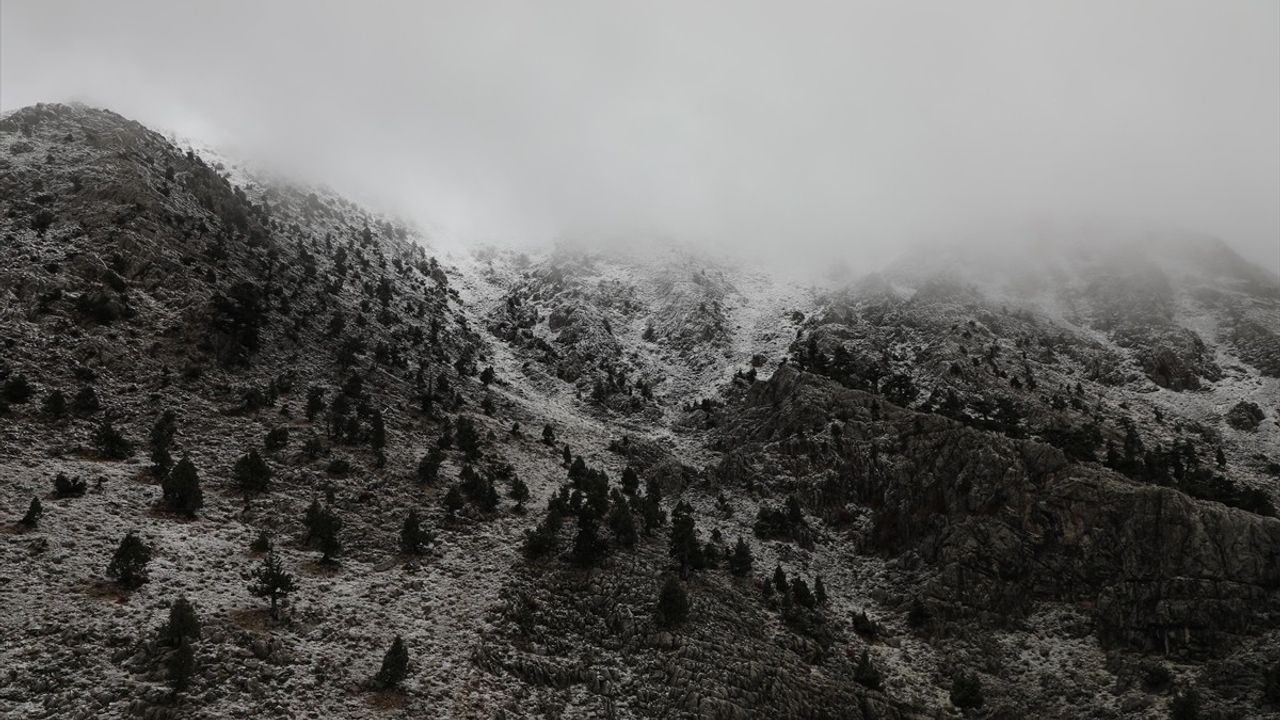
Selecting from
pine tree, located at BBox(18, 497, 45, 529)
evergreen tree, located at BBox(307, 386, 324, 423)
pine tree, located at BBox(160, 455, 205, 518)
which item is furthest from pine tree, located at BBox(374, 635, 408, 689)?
evergreen tree, located at BBox(307, 386, 324, 423)

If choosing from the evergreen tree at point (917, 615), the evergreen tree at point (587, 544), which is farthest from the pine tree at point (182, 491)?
the evergreen tree at point (917, 615)

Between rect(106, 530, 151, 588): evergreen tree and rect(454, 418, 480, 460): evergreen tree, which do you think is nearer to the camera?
rect(106, 530, 151, 588): evergreen tree

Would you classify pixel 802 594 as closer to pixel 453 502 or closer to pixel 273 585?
pixel 453 502

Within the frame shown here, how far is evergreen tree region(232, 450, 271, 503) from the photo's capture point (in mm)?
42188

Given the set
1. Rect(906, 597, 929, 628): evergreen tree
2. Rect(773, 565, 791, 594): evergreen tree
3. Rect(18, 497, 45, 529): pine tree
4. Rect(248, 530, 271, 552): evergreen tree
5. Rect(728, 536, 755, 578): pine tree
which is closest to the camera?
Rect(18, 497, 45, 529): pine tree

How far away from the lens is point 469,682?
3172 centimetres

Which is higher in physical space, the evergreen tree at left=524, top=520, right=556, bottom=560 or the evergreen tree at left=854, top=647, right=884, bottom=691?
the evergreen tree at left=524, top=520, right=556, bottom=560

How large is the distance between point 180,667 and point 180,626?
2.38m

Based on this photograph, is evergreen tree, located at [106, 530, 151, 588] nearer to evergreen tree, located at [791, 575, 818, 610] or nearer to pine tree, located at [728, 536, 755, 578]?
pine tree, located at [728, 536, 755, 578]

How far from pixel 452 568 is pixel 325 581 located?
7329mm

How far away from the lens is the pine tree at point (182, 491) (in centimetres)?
3756

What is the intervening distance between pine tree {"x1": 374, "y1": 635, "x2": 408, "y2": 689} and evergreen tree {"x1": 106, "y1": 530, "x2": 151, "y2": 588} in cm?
1204

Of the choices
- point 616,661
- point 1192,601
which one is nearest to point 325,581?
point 616,661

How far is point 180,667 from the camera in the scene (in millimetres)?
25469
